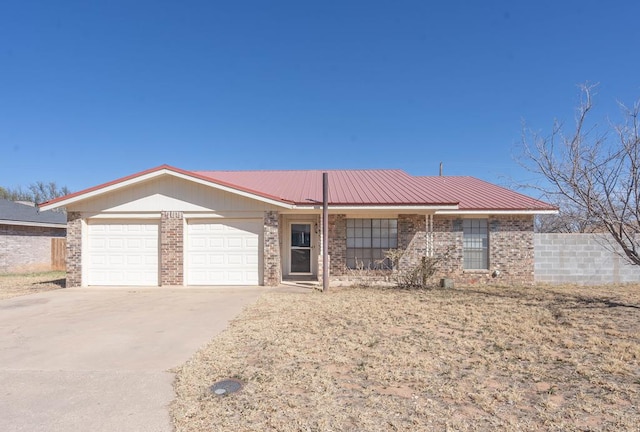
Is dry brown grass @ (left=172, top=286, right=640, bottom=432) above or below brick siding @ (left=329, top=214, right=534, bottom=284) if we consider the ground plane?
below

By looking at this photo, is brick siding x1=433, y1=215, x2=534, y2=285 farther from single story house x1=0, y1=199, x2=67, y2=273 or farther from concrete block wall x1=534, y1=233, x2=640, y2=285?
single story house x1=0, y1=199, x2=67, y2=273

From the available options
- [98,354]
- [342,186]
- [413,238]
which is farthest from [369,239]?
[98,354]

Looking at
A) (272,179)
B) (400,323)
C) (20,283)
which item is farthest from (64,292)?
(400,323)

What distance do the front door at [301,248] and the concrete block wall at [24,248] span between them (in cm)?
1437

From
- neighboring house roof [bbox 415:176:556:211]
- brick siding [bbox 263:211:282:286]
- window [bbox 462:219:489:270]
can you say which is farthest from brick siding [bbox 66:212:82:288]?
window [bbox 462:219:489:270]

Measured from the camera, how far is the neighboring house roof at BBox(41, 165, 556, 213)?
1107 centimetres

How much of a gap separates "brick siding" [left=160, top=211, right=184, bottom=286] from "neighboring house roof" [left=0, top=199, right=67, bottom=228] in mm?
11381

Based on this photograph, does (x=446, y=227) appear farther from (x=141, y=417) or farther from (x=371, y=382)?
(x=141, y=417)

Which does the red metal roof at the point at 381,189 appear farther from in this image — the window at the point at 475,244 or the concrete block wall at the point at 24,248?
the concrete block wall at the point at 24,248

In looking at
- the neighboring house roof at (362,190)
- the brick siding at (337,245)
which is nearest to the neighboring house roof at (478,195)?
the neighboring house roof at (362,190)

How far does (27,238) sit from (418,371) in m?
21.4

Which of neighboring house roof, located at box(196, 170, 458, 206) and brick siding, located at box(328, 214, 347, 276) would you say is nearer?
neighboring house roof, located at box(196, 170, 458, 206)

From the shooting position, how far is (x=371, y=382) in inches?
163

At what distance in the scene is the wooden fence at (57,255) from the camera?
1937 centimetres
